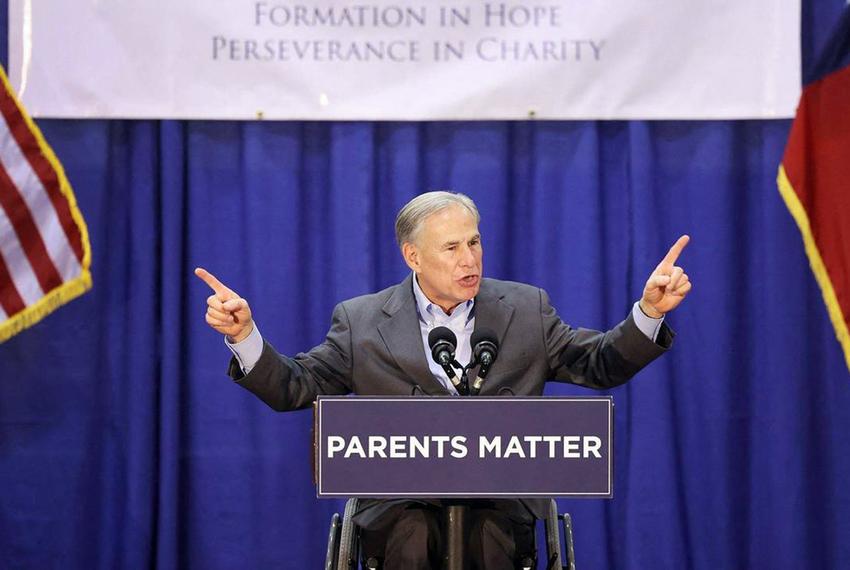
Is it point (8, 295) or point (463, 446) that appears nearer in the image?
point (463, 446)

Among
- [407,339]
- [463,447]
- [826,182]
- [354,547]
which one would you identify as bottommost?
[354,547]

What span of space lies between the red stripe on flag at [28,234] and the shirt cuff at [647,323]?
7.15 ft

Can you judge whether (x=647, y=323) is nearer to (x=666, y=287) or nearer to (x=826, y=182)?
(x=666, y=287)

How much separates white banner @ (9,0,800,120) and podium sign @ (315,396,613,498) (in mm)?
2155

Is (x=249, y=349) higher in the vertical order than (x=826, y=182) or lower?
lower

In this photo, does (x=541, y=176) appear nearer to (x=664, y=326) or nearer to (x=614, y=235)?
(x=614, y=235)

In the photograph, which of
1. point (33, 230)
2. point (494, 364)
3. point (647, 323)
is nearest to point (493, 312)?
point (494, 364)

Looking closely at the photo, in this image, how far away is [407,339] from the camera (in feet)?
10.0

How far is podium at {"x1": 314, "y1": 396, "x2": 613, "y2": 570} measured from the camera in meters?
2.15

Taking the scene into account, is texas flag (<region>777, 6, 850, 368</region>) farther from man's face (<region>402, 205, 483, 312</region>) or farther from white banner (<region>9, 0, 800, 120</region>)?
man's face (<region>402, 205, 483, 312</region>)

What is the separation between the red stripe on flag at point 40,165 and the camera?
3947 mm

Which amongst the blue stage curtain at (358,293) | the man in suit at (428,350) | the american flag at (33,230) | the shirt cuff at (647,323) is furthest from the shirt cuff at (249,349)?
the blue stage curtain at (358,293)

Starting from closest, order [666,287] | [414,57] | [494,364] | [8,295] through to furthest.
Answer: [666,287] → [494,364] → [8,295] → [414,57]

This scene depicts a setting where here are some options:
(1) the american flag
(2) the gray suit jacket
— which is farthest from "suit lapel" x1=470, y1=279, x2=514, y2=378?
(1) the american flag
